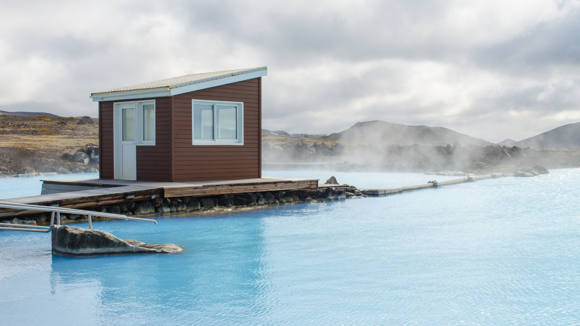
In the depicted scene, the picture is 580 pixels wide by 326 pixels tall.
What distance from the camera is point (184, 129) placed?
33.3ft

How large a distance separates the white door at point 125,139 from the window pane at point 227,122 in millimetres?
2004

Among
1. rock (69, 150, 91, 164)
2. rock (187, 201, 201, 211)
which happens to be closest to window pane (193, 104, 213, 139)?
rock (187, 201, 201, 211)

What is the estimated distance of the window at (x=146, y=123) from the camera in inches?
411

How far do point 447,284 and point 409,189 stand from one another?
10522 millimetres

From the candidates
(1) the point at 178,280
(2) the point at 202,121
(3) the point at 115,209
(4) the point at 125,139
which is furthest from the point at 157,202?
(1) the point at 178,280

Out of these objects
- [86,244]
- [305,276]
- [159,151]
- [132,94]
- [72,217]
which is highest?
[132,94]

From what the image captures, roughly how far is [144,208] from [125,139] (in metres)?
2.57

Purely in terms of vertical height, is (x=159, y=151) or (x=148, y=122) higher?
(x=148, y=122)

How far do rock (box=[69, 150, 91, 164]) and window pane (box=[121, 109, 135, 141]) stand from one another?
16024 millimetres

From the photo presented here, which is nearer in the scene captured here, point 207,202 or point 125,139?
point 207,202

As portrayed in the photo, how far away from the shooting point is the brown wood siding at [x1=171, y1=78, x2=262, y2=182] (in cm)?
1011

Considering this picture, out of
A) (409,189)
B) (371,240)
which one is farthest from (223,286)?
(409,189)

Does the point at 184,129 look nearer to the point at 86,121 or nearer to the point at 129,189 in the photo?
the point at 129,189

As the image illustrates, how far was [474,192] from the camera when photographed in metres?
15.5
